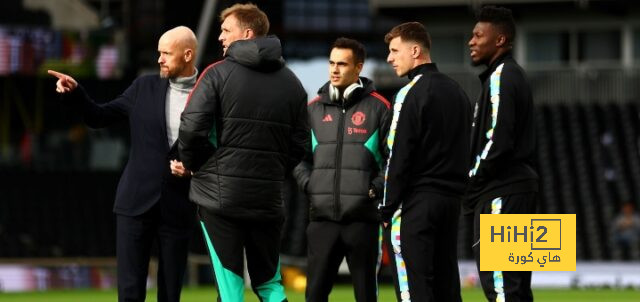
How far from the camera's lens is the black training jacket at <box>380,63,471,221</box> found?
8531 mm

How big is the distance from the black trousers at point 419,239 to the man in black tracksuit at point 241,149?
773mm

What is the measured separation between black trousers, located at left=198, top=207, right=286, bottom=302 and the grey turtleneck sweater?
956 millimetres

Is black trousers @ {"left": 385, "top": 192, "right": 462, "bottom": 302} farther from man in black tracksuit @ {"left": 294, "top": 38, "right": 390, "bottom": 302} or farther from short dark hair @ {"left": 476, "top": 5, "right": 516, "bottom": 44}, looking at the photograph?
short dark hair @ {"left": 476, "top": 5, "right": 516, "bottom": 44}

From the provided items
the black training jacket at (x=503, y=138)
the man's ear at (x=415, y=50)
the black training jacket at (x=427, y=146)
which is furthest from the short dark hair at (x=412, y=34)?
the black training jacket at (x=503, y=138)

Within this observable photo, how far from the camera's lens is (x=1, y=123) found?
31.9 m

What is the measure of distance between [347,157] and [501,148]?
1613 mm

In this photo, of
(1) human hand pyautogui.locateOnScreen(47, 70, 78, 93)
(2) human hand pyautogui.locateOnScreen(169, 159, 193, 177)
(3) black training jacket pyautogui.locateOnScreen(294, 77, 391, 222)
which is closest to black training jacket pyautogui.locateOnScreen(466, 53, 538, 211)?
(3) black training jacket pyautogui.locateOnScreen(294, 77, 391, 222)

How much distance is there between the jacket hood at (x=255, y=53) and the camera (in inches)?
321

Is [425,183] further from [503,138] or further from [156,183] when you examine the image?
[156,183]

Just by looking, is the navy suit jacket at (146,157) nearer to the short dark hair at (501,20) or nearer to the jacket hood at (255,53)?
the jacket hood at (255,53)

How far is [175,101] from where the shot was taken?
915 cm

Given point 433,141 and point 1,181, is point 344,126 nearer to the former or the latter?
point 433,141

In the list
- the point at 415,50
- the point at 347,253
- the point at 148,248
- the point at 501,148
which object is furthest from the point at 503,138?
the point at 148,248

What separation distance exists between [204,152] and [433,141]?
1.45 metres
